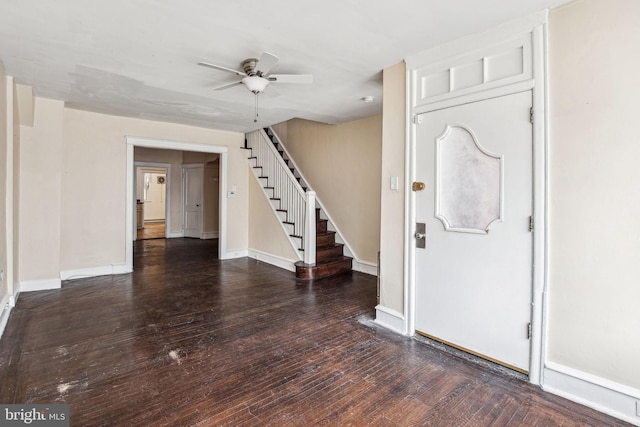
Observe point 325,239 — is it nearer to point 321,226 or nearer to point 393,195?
point 321,226

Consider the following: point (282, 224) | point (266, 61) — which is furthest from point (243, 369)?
point (282, 224)

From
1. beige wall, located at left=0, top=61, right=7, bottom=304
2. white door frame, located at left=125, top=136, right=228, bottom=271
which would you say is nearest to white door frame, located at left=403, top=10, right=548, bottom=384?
beige wall, located at left=0, top=61, right=7, bottom=304

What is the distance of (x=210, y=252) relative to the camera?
7.14m

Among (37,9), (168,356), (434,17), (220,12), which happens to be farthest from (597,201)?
(37,9)

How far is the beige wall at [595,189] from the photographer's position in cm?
184

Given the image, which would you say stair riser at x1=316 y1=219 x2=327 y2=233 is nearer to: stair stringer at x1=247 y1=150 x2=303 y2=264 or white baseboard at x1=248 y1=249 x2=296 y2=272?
stair stringer at x1=247 y1=150 x2=303 y2=264

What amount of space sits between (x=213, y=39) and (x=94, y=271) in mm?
4265

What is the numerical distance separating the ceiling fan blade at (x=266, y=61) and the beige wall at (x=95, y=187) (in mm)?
3581

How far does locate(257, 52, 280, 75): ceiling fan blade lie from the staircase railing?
2520 millimetres

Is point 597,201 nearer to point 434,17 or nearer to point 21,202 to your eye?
point 434,17

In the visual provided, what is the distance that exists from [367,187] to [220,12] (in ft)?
11.3

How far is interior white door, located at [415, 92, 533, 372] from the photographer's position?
2.25 m

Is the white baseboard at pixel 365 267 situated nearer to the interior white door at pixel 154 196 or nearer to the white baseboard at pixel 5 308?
the white baseboard at pixel 5 308

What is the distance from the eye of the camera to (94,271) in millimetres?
4938
